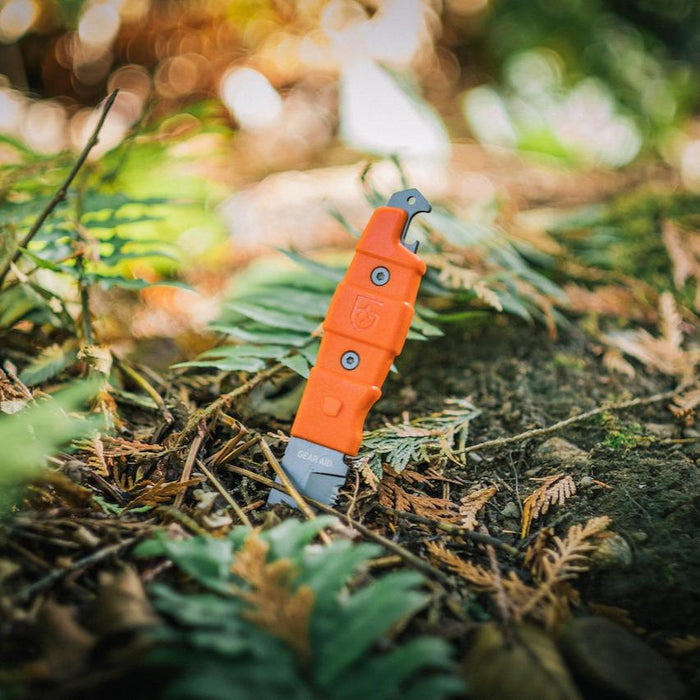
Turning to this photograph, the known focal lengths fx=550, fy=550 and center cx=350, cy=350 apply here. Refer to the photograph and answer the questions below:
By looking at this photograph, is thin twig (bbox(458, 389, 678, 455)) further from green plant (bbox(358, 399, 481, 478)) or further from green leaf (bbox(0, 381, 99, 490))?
green leaf (bbox(0, 381, 99, 490))

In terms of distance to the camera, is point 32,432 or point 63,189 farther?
point 63,189

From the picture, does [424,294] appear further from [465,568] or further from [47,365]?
[47,365]

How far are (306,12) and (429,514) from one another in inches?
198

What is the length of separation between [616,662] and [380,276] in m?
1.10

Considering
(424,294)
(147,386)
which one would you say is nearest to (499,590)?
(147,386)

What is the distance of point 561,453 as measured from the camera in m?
1.81

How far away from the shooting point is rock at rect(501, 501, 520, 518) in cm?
164

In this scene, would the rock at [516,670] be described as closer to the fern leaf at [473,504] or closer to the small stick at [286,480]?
the fern leaf at [473,504]

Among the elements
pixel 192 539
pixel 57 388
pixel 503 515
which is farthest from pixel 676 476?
pixel 57 388

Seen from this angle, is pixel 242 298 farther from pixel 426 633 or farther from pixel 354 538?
pixel 426 633

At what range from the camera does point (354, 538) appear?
1.45 metres

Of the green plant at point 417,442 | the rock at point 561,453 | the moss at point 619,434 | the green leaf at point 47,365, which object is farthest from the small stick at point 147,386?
the moss at point 619,434

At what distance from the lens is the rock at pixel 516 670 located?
1061mm

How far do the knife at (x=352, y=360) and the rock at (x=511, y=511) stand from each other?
18.9 inches
